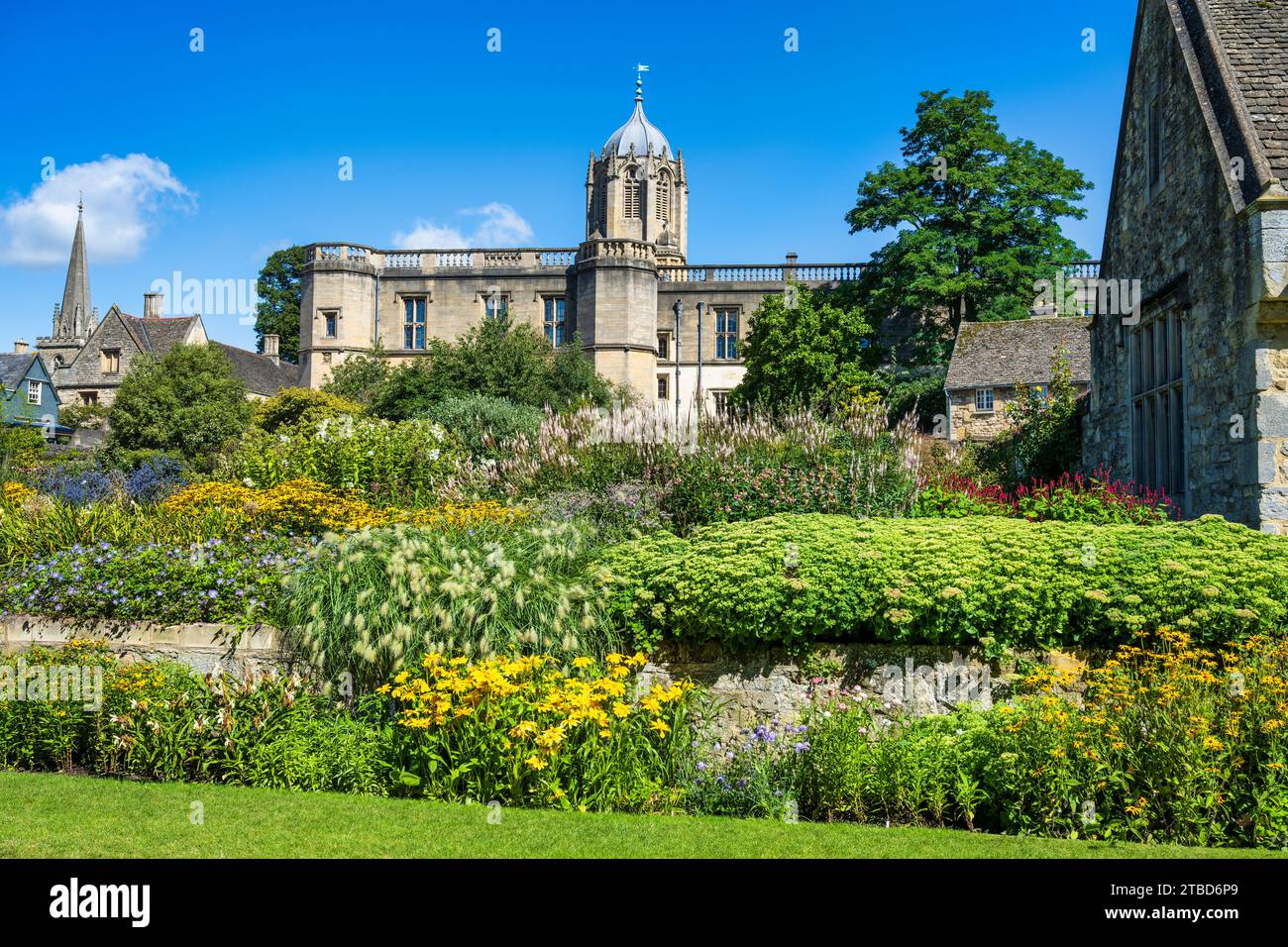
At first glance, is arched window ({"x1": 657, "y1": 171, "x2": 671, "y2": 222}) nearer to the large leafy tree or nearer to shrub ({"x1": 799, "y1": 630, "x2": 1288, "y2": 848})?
the large leafy tree

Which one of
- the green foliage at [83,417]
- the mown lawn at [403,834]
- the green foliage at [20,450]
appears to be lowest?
the mown lawn at [403,834]

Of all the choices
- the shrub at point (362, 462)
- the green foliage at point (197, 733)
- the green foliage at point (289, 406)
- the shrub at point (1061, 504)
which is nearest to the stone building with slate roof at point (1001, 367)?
the shrub at point (1061, 504)

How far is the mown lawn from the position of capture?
17.4 ft

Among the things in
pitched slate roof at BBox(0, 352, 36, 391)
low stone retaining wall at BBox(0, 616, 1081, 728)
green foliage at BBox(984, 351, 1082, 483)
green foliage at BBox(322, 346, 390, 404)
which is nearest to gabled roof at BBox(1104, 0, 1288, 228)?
low stone retaining wall at BBox(0, 616, 1081, 728)

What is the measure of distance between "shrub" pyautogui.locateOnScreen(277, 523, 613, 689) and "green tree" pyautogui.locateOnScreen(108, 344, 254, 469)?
24.8 meters

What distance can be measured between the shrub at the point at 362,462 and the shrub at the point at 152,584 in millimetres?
3674

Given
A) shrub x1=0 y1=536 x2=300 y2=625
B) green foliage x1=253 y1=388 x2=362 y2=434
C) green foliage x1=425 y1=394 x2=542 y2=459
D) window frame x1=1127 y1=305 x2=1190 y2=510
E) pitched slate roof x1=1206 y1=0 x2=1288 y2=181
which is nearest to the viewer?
shrub x1=0 y1=536 x2=300 y2=625

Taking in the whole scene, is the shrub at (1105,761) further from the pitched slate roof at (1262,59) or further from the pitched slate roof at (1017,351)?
the pitched slate roof at (1017,351)

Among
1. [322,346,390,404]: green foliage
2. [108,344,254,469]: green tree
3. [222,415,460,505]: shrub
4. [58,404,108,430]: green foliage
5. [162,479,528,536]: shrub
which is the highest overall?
[322,346,390,404]: green foliage

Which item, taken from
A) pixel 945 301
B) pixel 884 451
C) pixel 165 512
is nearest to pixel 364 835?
pixel 165 512

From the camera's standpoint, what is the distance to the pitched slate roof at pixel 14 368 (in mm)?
50966

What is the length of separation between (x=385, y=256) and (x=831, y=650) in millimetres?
44931

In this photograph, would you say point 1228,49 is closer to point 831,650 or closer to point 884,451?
point 884,451

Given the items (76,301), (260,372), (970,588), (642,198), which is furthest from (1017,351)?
(76,301)
